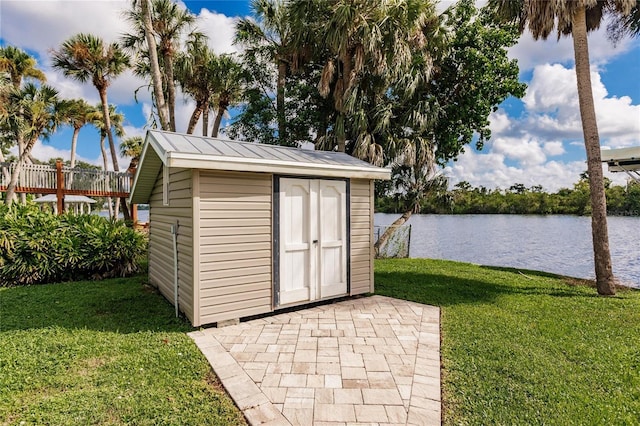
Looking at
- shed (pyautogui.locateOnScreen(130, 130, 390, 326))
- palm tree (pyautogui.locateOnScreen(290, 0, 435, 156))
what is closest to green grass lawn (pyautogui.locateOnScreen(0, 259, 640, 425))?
shed (pyautogui.locateOnScreen(130, 130, 390, 326))

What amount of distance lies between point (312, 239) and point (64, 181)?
10190 mm

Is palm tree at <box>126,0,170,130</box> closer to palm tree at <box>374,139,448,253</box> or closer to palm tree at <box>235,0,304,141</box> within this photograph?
palm tree at <box>235,0,304,141</box>

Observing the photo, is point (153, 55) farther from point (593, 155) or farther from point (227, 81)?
point (593, 155)

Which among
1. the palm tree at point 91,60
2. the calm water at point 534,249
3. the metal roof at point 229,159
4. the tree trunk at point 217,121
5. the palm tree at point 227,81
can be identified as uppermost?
the palm tree at point 91,60

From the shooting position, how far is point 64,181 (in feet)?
35.3

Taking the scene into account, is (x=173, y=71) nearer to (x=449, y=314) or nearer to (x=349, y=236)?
(x=349, y=236)

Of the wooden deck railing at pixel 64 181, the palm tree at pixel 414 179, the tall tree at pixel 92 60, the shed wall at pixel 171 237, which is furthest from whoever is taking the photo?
the tall tree at pixel 92 60

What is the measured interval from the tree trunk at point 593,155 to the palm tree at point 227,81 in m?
9.53

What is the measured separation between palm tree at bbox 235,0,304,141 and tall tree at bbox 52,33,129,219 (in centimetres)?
483

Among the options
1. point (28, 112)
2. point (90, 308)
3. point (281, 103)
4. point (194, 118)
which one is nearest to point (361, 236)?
point (90, 308)

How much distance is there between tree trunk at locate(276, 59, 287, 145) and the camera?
10.8m

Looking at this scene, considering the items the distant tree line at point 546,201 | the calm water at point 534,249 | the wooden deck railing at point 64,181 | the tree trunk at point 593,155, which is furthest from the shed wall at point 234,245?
the distant tree line at point 546,201

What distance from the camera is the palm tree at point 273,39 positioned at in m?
10.8

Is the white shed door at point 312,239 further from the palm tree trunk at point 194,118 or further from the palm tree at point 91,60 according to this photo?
the palm tree at point 91,60
